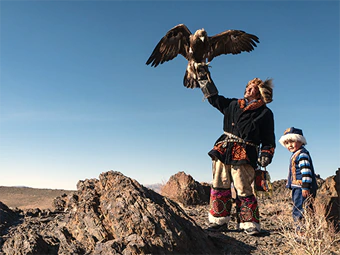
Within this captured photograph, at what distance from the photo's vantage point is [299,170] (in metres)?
4.80

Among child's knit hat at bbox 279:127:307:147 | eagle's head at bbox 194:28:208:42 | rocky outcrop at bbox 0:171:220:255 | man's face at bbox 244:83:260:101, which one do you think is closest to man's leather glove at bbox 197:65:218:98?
man's face at bbox 244:83:260:101

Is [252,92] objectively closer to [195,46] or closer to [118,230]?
[195,46]

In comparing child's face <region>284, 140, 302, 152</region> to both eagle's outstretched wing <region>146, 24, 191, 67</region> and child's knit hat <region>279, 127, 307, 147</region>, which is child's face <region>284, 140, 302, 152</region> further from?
eagle's outstretched wing <region>146, 24, 191, 67</region>

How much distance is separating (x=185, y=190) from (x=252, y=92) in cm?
382

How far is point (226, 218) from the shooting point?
4727 mm

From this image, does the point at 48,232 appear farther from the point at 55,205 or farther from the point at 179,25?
the point at 179,25

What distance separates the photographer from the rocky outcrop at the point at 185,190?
26.2 feet

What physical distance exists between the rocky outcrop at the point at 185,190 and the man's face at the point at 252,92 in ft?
12.2

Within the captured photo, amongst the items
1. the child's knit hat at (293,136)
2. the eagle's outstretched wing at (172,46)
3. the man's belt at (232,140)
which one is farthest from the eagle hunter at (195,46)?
the child's knit hat at (293,136)

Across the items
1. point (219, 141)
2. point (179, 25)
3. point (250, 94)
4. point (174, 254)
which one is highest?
point (179, 25)

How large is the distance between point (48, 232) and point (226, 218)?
2.35m

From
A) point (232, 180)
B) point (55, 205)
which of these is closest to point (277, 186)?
point (232, 180)

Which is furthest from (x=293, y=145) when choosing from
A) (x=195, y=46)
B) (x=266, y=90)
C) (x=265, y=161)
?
(x=195, y=46)

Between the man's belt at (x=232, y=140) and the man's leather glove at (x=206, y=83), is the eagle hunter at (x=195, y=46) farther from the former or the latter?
the man's belt at (x=232, y=140)
